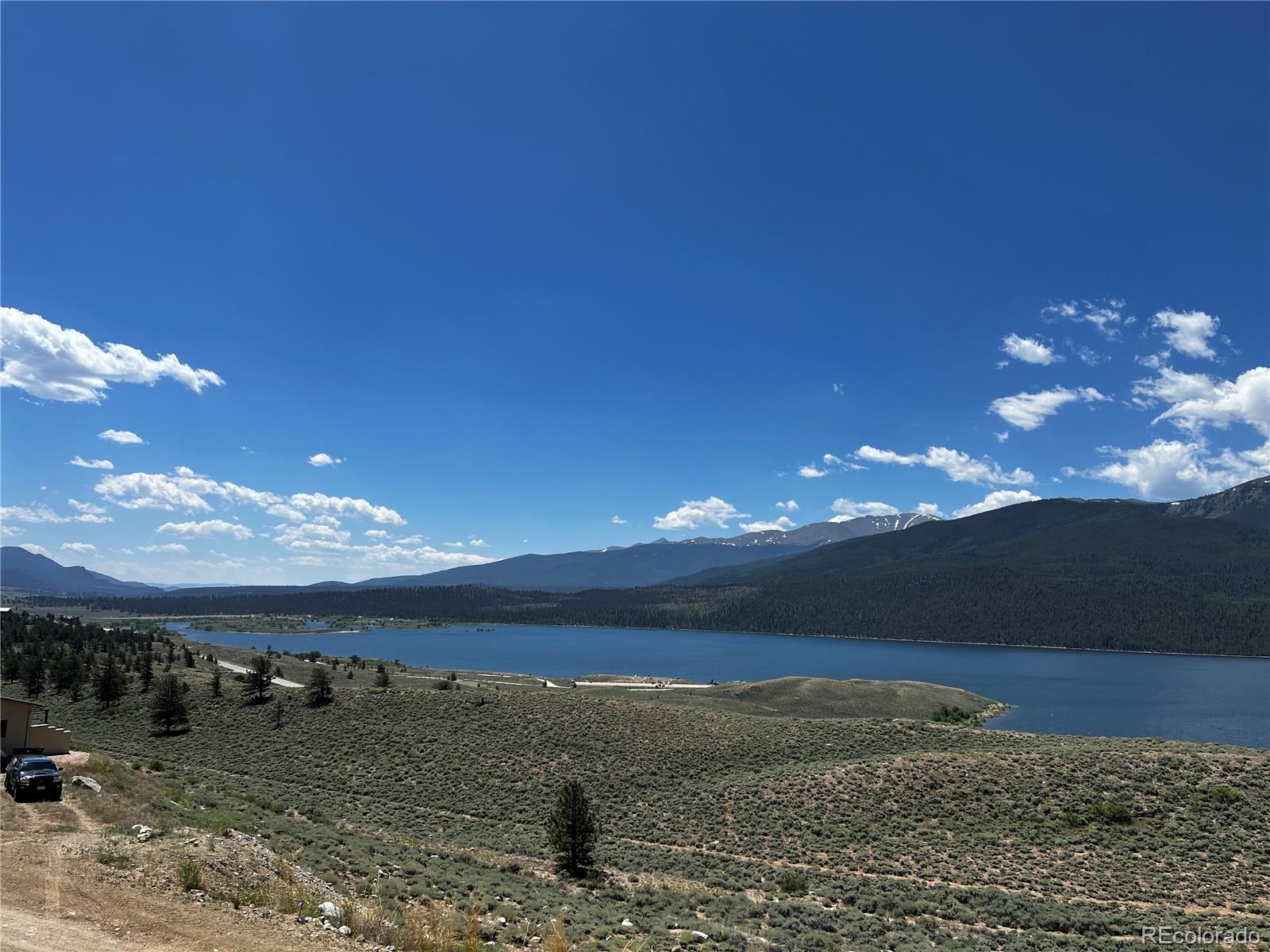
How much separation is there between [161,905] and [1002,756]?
134ft

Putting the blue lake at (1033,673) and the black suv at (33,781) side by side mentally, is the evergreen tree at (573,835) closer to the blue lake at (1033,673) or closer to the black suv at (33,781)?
the black suv at (33,781)

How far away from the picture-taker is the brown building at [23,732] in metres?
28.6

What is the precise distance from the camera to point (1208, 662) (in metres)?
172

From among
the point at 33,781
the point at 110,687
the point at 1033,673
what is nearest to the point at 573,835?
the point at 33,781

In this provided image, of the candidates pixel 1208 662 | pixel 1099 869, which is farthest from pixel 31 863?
pixel 1208 662

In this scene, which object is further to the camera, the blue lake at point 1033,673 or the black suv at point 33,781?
the blue lake at point 1033,673

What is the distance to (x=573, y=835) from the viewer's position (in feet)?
79.5

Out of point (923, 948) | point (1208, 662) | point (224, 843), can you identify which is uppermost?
point (224, 843)

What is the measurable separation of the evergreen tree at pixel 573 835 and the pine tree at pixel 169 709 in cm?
4248

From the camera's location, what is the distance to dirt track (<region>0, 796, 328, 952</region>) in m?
10.2

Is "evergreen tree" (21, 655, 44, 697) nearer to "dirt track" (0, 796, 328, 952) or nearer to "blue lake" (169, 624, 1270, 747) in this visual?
"dirt track" (0, 796, 328, 952)

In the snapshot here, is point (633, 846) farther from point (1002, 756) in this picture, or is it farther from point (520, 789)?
point (1002, 756)
